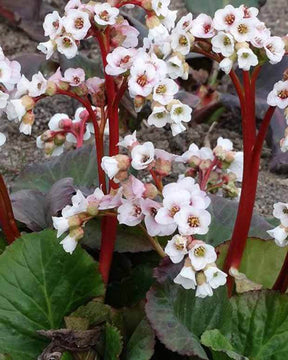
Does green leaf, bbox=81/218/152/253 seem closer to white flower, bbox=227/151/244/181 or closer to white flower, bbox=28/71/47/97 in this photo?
white flower, bbox=227/151/244/181

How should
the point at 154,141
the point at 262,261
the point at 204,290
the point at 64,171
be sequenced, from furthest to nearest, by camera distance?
1. the point at 154,141
2. the point at 64,171
3. the point at 262,261
4. the point at 204,290

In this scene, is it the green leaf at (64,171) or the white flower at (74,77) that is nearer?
→ the white flower at (74,77)

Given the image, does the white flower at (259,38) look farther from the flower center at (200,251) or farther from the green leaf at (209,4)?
the green leaf at (209,4)

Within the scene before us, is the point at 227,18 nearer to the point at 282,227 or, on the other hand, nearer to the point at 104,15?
the point at 104,15

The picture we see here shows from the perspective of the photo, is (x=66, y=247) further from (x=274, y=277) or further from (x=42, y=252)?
(x=274, y=277)

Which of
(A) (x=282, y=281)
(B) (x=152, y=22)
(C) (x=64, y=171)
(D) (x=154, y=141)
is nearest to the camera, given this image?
(B) (x=152, y=22)

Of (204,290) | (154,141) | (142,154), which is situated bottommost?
(154,141)

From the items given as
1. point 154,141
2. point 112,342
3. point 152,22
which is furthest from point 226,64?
point 154,141

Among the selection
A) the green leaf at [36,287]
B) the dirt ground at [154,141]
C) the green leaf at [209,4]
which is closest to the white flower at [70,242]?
the green leaf at [36,287]
